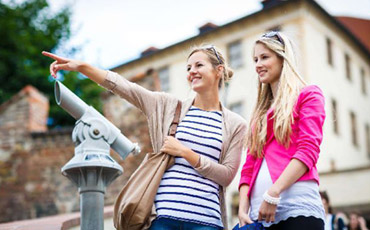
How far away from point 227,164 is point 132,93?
0.73m

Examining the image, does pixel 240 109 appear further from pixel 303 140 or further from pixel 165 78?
pixel 303 140

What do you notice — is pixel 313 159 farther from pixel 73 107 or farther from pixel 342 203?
Result: pixel 342 203

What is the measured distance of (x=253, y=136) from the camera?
10.4 feet

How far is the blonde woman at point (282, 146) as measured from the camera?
2.84m

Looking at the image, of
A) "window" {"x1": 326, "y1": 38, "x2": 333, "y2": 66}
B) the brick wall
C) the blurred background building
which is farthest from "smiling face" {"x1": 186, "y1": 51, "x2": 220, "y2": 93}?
"window" {"x1": 326, "y1": 38, "x2": 333, "y2": 66}

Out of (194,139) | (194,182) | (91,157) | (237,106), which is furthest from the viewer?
(237,106)

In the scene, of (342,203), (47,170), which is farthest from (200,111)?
(342,203)

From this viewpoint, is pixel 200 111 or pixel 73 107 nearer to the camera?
pixel 200 111

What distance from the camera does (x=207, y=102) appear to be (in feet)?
12.4

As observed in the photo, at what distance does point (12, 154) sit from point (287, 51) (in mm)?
10568

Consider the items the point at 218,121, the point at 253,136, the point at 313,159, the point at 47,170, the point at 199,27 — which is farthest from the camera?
the point at 199,27

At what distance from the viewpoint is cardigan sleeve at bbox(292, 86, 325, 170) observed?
112 inches

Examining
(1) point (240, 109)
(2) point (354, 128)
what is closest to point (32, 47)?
(1) point (240, 109)

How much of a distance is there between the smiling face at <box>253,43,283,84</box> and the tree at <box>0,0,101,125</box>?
20.5 m
